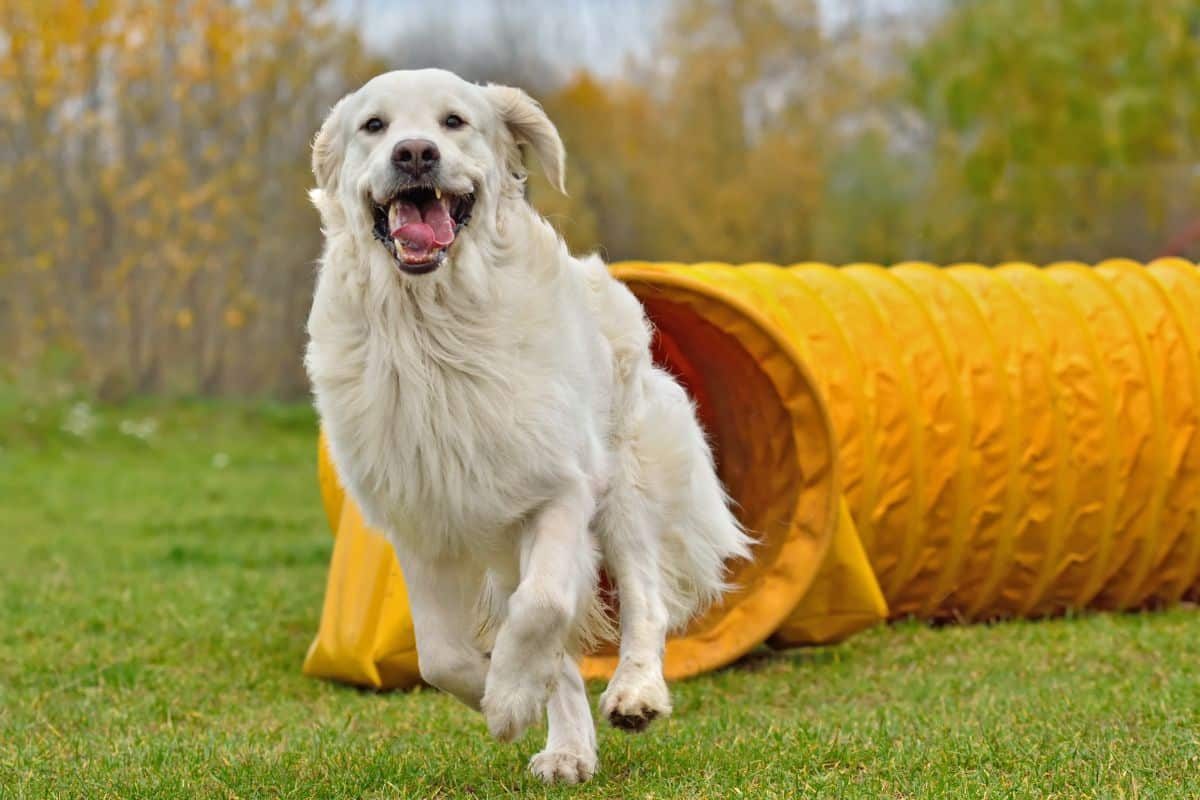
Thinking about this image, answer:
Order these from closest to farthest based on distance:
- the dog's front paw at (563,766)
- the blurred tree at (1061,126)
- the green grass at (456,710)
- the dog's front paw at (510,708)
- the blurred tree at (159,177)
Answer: the dog's front paw at (510,708), the green grass at (456,710), the dog's front paw at (563,766), the blurred tree at (159,177), the blurred tree at (1061,126)

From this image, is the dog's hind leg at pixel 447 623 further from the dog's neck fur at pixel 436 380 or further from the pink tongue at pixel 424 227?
the pink tongue at pixel 424 227

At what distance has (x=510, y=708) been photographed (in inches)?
126

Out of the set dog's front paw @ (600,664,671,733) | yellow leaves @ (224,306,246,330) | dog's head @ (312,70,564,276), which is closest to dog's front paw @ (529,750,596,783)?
dog's front paw @ (600,664,671,733)

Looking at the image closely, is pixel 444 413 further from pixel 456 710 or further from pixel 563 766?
pixel 456 710

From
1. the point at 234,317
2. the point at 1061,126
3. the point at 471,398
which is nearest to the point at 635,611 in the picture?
the point at 471,398

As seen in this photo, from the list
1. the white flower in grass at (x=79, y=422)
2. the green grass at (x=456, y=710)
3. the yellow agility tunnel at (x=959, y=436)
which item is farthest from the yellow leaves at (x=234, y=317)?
the yellow agility tunnel at (x=959, y=436)

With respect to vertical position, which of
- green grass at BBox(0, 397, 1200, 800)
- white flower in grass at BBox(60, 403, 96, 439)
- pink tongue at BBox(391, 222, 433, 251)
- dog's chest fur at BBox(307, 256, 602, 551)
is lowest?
white flower in grass at BBox(60, 403, 96, 439)

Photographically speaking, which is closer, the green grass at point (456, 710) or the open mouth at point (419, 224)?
the open mouth at point (419, 224)

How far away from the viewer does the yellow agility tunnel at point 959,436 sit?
216 inches

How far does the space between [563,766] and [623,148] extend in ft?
58.1

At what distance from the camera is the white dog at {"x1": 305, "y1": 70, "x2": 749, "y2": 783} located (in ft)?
10.8

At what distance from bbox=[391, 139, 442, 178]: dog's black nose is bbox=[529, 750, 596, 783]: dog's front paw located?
1417 millimetres

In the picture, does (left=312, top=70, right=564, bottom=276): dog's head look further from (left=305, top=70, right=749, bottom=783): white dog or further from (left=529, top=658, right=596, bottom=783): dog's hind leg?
(left=529, top=658, right=596, bottom=783): dog's hind leg

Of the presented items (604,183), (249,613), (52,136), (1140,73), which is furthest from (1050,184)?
(249,613)
